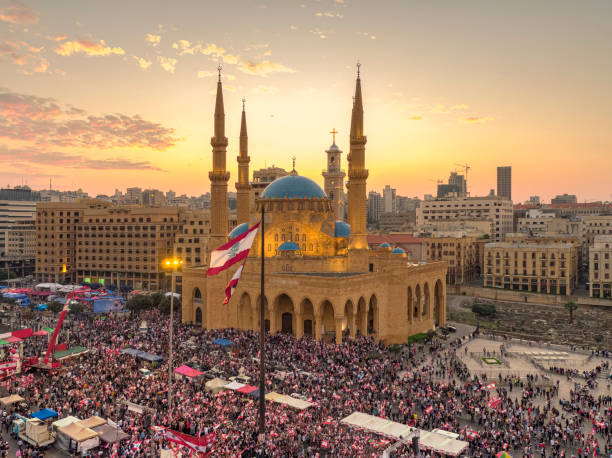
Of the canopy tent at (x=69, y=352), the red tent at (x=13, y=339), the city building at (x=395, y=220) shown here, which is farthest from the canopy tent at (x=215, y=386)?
the city building at (x=395, y=220)

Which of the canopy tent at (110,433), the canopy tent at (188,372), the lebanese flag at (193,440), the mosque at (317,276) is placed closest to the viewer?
the lebanese flag at (193,440)

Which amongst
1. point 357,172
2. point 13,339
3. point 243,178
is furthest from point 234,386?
point 243,178

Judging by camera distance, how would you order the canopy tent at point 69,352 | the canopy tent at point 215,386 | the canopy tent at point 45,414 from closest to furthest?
the canopy tent at point 45,414, the canopy tent at point 215,386, the canopy tent at point 69,352

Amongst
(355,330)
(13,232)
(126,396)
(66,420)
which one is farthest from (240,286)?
(13,232)

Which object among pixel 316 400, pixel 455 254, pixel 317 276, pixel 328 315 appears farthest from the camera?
pixel 455 254

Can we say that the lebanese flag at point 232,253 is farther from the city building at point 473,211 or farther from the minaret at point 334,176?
the city building at point 473,211

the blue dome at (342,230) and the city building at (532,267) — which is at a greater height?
the blue dome at (342,230)

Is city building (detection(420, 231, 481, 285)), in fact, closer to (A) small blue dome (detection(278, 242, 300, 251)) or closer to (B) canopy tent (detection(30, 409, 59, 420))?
(A) small blue dome (detection(278, 242, 300, 251))

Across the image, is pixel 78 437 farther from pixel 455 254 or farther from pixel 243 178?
pixel 455 254

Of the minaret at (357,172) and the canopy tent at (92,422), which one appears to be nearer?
the canopy tent at (92,422)
